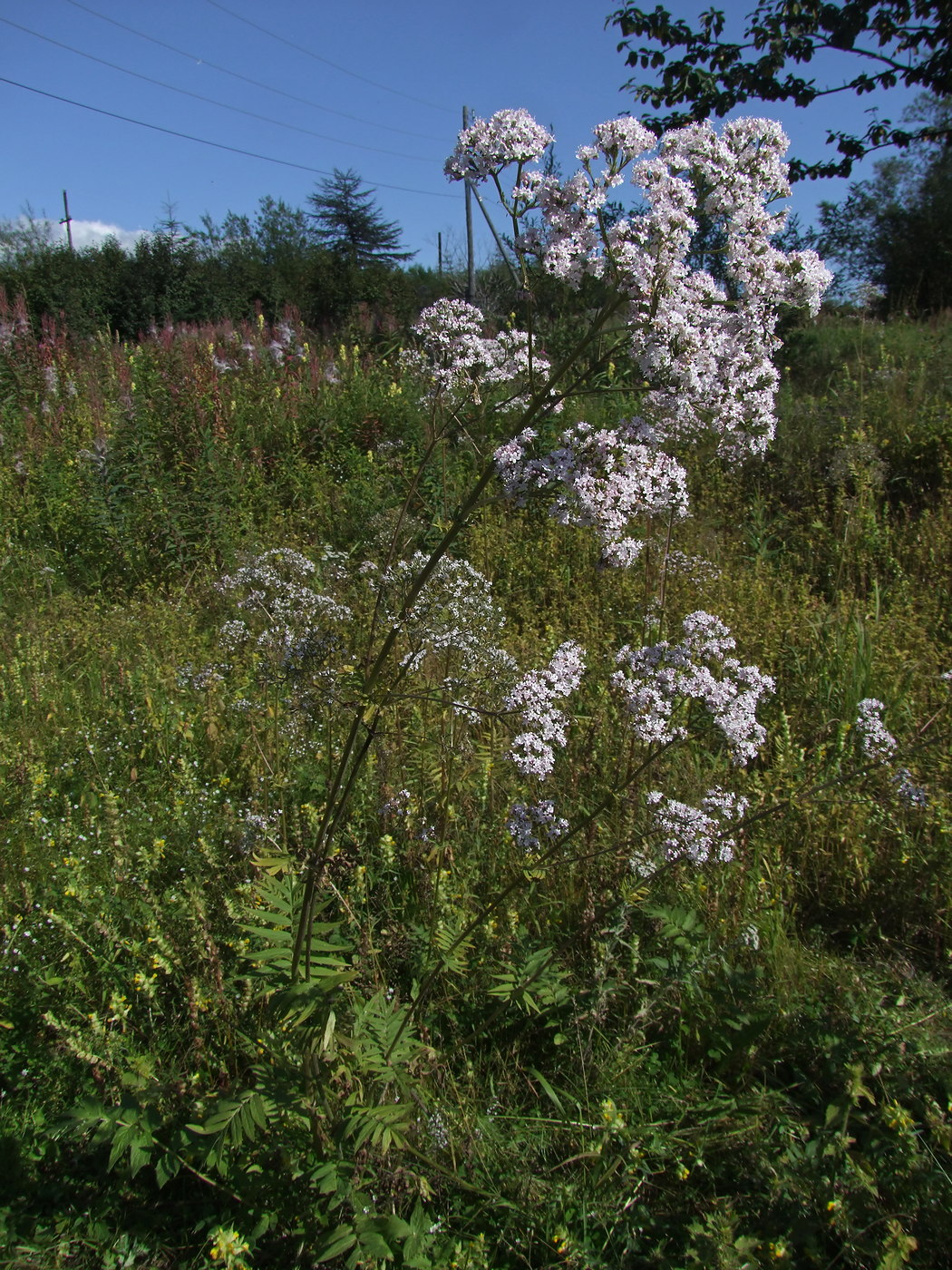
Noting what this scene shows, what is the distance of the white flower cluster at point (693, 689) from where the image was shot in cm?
214

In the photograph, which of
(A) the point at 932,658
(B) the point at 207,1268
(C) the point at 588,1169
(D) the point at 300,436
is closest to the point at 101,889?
(B) the point at 207,1268

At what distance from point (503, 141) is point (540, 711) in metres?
1.53

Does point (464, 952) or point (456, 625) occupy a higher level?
point (456, 625)

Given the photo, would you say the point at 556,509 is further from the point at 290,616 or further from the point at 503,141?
the point at 290,616

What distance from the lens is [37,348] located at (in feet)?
31.7

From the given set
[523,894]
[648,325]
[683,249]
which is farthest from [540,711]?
[683,249]

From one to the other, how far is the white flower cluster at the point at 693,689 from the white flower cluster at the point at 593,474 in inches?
19.5

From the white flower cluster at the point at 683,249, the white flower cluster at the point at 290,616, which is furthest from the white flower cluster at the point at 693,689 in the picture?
the white flower cluster at the point at 290,616

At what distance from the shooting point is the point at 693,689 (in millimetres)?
2143

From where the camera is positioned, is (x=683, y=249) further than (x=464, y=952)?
No

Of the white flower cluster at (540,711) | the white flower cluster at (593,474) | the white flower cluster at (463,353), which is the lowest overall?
the white flower cluster at (540,711)

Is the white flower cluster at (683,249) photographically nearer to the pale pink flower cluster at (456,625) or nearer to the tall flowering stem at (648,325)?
the tall flowering stem at (648,325)

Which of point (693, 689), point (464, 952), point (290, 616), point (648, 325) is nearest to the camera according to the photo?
point (648, 325)

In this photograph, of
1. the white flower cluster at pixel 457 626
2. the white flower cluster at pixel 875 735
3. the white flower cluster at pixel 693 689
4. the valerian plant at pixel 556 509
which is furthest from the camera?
the white flower cluster at pixel 457 626
